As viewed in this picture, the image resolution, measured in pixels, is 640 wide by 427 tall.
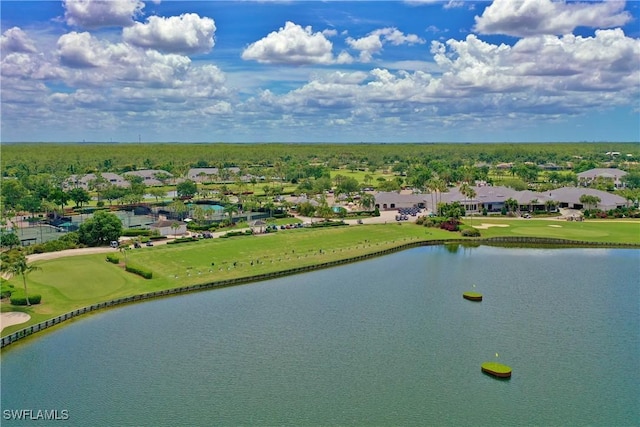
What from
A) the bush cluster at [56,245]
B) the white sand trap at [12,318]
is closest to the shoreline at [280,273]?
the white sand trap at [12,318]

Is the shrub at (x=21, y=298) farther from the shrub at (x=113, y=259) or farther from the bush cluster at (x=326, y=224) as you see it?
the bush cluster at (x=326, y=224)

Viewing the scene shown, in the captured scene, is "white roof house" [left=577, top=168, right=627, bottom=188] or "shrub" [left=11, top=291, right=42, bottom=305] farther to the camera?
"white roof house" [left=577, top=168, right=627, bottom=188]

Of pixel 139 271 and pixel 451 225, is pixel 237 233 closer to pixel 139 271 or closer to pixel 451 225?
pixel 139 271

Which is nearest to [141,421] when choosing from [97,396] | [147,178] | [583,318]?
[97,396]

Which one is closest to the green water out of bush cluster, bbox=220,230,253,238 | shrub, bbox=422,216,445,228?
bush cluster, bbox=220,230,253,238

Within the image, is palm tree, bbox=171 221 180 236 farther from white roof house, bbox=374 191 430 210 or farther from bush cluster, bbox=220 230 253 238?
white roof house, bbox=374 191 430 210

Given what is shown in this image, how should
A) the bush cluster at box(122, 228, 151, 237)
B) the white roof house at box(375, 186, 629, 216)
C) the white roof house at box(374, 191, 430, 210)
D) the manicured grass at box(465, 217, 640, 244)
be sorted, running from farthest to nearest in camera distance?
the white roof house at box(374, 191, 430, 210), the white roof house at box(375, 186, 629, 216), the manicured grass at box(465, 217, 640, 244), the bush cluster at box(122, 228, 151, 237)

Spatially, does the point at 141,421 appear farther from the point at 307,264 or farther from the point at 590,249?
the point at 590,249
